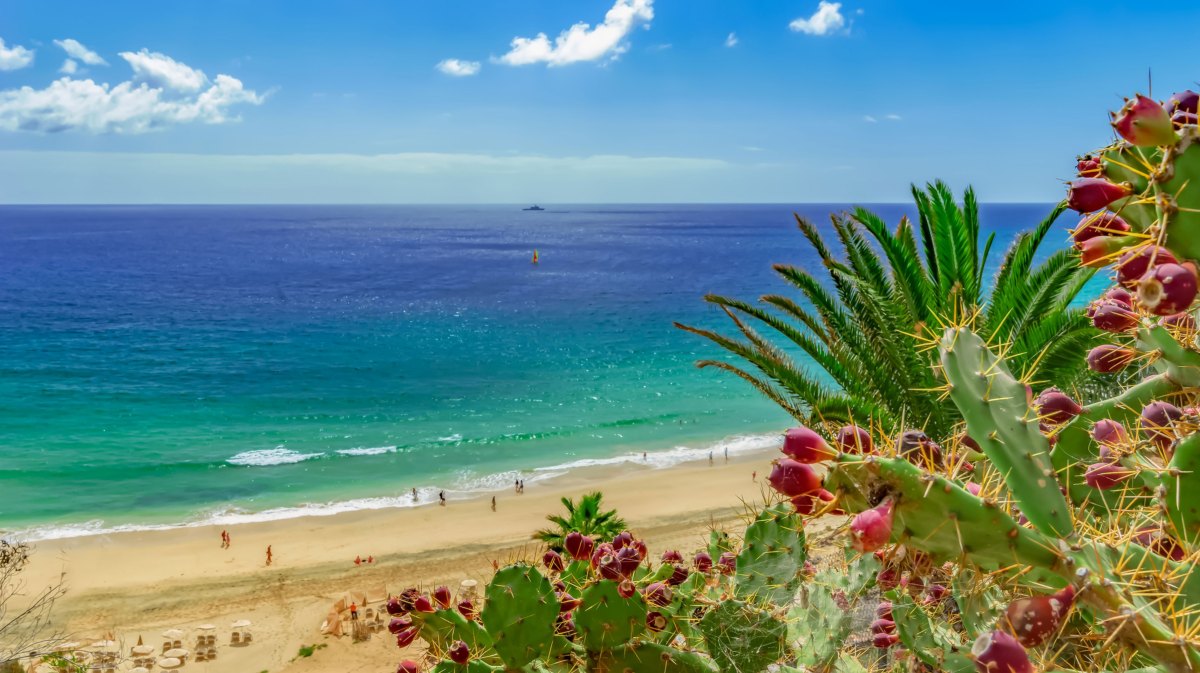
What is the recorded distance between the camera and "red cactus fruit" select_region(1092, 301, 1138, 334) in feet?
9.81

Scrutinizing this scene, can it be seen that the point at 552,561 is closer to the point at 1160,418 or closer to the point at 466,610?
the point at 466,610

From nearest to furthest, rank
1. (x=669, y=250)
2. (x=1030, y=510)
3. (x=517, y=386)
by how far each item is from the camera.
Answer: (x=1030, y=510) < (x=517, y=386) < (x=669, y=250)

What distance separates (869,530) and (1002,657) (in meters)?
0.33

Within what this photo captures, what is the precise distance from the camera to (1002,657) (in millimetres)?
1683

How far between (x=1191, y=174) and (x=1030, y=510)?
34.9 inches

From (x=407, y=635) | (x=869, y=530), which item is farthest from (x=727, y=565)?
(x=869, y=530)

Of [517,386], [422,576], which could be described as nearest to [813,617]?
[422,576]

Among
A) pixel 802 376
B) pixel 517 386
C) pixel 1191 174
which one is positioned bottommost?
pixel 517 386

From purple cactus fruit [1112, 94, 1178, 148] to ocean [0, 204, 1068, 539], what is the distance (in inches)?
993

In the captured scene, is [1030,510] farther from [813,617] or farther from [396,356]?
[396,356]

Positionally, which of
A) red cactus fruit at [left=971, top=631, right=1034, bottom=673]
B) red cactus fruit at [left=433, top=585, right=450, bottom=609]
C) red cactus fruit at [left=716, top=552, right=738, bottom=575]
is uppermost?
red cactus fruit at [left=971, top=631, right=1034, bottom=673]

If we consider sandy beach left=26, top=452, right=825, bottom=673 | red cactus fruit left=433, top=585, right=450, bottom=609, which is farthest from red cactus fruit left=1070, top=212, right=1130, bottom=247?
sandy beach left=26, top=452, right=825, bottom=673

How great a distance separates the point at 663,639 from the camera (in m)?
3.99

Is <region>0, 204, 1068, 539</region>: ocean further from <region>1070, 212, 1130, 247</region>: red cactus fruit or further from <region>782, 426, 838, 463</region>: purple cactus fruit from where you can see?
<region>782, 426, 838, 463</region>: purple cactus fruit
